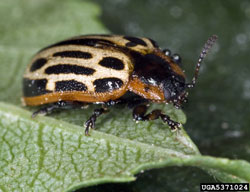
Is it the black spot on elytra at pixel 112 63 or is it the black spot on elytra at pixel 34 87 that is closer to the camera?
the black spot on elytra at pixel 112 63

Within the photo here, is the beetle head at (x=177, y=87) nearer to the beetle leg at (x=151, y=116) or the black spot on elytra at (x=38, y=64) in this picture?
the beetle leg at (x=151, y=116)

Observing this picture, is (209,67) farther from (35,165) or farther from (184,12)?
(35,165)

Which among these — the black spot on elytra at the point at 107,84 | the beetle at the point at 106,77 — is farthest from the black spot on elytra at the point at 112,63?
the black spot on elytra at the point at 107,84

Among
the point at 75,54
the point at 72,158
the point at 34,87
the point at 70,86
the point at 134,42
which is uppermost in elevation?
the point at 134,42

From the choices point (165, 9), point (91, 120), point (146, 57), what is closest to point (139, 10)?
point (165, 9)

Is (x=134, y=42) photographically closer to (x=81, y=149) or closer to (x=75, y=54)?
(x=75, y=54)

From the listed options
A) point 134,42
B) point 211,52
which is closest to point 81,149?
point 134,42
